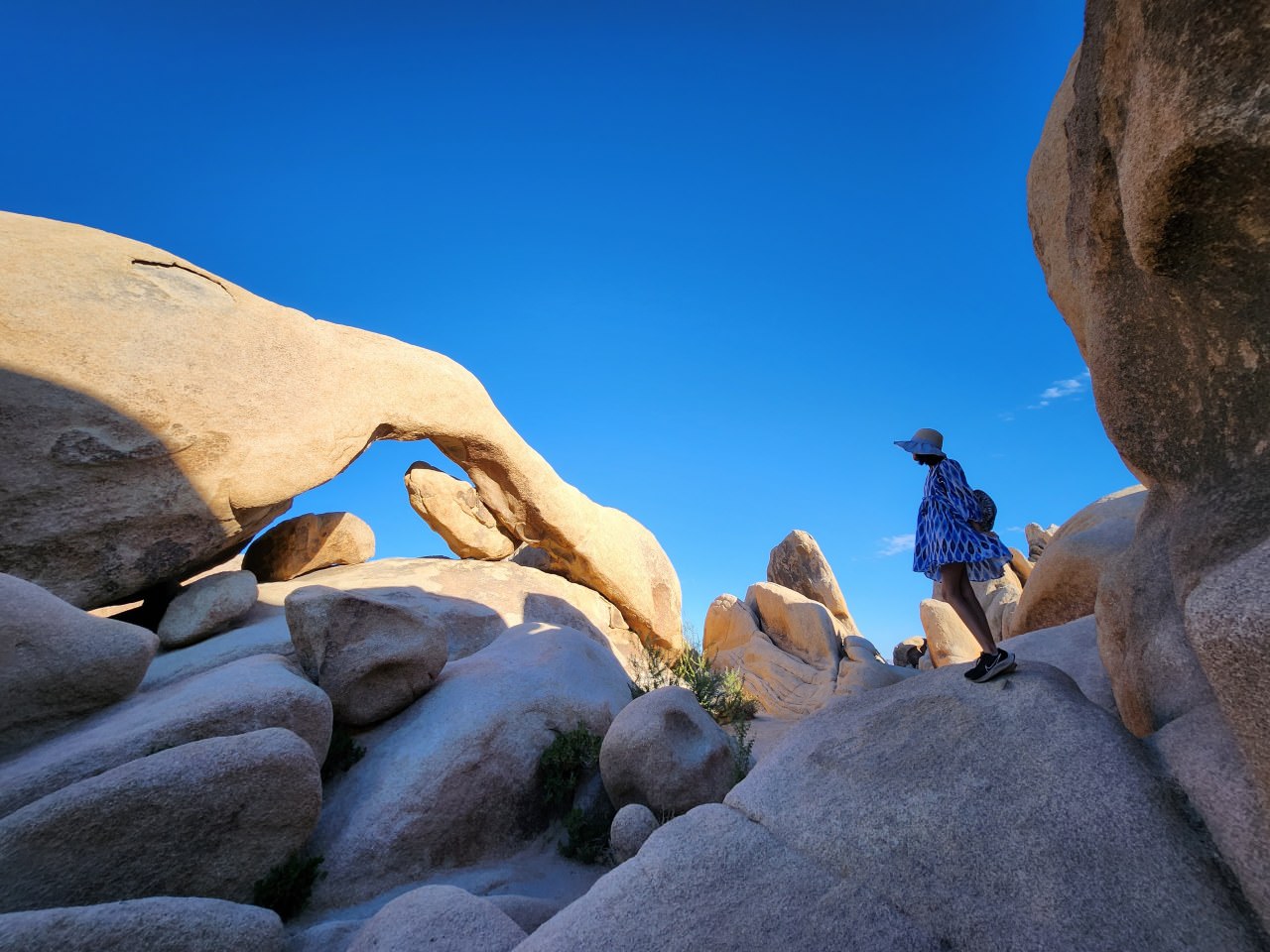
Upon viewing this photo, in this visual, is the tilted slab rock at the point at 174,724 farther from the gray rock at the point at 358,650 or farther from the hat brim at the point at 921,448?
the hat brim at the point at 921,448

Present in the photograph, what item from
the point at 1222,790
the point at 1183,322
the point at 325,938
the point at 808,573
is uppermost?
the point at 808,573

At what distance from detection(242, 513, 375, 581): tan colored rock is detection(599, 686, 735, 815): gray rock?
983cm

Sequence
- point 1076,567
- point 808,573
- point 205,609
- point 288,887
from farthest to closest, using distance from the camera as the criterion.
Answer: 1. point 808,573
2. point 205,609
3. point 1076,567
4. point 288,887

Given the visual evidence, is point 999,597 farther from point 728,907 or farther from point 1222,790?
point 728,907

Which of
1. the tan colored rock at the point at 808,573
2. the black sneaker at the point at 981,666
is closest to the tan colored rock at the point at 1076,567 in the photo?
the black sneaker at the point at 981,666

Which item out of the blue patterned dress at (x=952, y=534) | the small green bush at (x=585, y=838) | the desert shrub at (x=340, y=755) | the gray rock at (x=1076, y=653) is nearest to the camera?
the blue patterned dress at (x=952, y=534)

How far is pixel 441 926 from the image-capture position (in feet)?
13.4

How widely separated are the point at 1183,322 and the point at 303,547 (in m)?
15.0

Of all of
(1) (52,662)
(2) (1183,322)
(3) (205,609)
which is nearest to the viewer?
(2) (1183,322)

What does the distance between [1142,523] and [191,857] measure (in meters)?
7.48

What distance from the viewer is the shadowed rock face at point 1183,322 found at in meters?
2.83

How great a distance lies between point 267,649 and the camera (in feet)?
31.6

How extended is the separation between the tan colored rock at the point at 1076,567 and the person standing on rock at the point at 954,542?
4730 mm

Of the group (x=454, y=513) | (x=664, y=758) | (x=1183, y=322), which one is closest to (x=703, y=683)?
(x=454, y=513)
